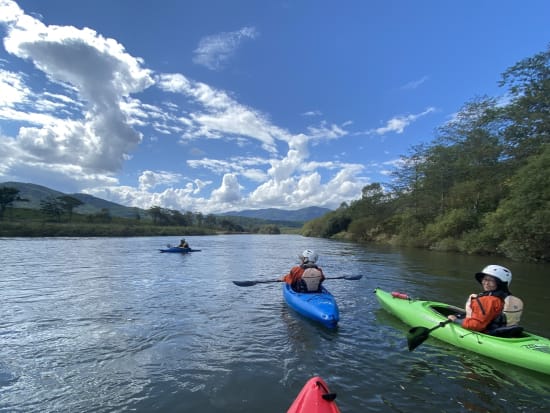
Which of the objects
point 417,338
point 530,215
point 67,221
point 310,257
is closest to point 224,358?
point 417,338

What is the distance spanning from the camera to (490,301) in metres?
6.53

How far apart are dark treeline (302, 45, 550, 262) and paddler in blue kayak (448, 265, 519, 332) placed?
17.9m

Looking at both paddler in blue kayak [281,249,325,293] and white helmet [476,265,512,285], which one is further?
paddler in blue kayak [281,249,325,293]

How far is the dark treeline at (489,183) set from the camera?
22.1m

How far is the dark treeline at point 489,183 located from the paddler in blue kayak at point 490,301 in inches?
704

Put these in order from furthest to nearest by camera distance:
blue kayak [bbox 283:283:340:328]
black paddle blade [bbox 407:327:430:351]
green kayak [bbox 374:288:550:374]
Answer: blue kayak [bbox 283:283:340:328], black paddle blade [bbox 407:327:430:351], green kayak [bbox 374:288:550:374]

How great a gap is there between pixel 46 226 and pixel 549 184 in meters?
73.0

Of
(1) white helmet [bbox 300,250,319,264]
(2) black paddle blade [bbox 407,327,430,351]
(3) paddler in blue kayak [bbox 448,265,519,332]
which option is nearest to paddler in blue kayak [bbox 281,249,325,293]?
(1) white helmet [bbox 300,250,319,264]

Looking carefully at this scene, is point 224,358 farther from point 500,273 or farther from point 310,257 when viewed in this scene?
point 500,273

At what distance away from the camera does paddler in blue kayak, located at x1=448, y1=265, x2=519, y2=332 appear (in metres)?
6.46

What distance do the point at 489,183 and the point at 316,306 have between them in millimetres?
32430

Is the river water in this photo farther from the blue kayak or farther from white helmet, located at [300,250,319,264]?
white helmet, located at [300,250,319,264]

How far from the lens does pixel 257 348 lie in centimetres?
727

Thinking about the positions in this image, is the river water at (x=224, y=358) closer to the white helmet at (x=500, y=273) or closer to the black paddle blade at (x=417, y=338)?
the black paddle blade at (x=417, y=338)
